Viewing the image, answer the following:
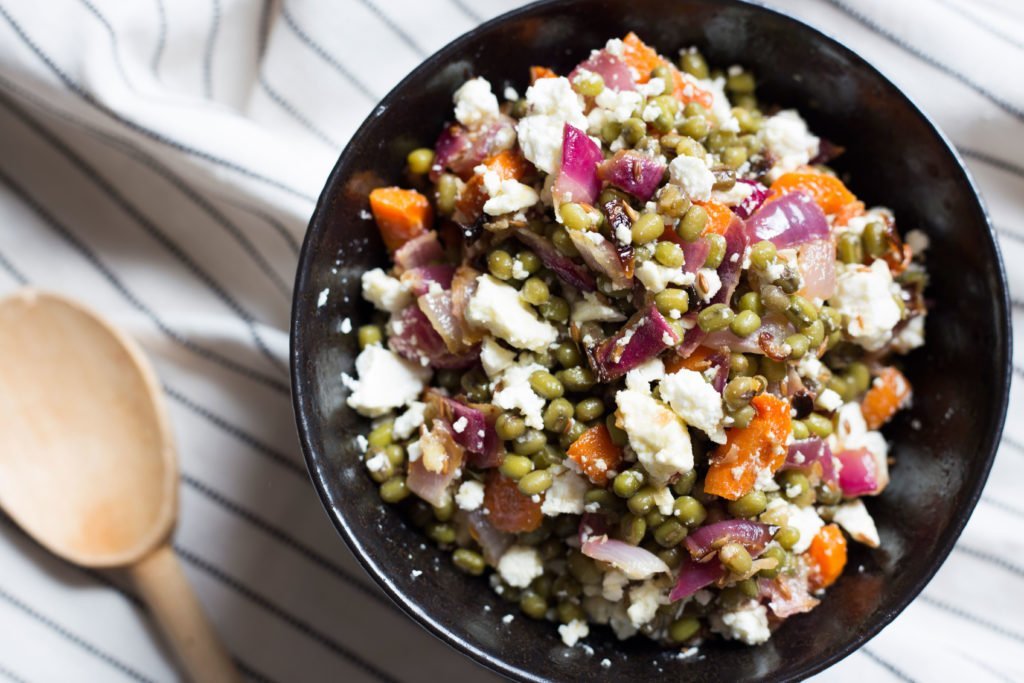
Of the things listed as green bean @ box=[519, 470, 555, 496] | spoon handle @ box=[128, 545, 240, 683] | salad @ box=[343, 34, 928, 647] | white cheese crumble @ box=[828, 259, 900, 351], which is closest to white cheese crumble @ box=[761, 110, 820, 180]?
salad @ box=[343, 34, 928, 647]

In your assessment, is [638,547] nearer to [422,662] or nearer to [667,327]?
[667,327]

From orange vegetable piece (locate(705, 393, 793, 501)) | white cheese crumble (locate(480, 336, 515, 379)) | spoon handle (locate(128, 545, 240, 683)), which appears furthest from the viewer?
spoon handle (locate(128, 545, 240, 683))

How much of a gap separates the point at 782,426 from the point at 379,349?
1.13m

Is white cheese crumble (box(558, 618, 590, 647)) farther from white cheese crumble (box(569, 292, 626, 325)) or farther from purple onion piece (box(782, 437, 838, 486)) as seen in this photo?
white cheese crumble (box(569, 292, 626, 325))

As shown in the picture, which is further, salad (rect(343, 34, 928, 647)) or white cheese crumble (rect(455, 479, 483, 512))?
white cheese crumble (rect(455, 479, 483, 512))

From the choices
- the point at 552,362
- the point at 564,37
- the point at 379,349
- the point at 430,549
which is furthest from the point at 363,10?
the point at 430,549

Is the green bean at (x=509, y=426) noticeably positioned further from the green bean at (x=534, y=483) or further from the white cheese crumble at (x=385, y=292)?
the white cheese crumble at (x=385, y=292)

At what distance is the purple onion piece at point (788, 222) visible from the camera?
2.64 m

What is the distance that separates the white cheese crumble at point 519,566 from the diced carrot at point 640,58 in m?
1.36

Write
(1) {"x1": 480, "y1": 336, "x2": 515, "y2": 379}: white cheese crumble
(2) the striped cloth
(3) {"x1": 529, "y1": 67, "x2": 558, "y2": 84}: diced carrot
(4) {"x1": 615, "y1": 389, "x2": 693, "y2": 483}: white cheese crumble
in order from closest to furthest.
Result: (4) {"x1": 615, "y1": 389, "x2": 693, "y2": 483}: white cheese crumble → (1) {"x1": 480, "y1": 336, "x2": 515, "y2": 379}: white cheese crumble → (3) {"x1": 529, "y1": 67, "x2": 558, "y2": 84}: diced carrot → (2) the striped cloth

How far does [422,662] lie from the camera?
3547 millimetres

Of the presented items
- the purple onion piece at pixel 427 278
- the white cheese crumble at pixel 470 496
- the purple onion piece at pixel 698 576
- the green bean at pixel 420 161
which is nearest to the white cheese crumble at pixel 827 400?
the purple onion piece at pixel 698 576

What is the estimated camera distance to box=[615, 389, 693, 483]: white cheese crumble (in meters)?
2.41

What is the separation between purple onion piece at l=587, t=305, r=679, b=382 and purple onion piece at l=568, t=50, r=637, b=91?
0.70m
